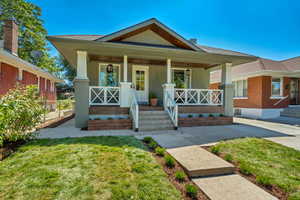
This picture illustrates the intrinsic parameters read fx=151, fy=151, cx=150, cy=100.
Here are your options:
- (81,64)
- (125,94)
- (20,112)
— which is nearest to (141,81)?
(125,94)

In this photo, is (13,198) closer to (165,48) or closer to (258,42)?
(165,48)

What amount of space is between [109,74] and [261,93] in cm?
1060

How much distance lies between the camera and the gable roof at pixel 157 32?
6.80 m

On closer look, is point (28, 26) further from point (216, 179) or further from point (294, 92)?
point (294, 92)

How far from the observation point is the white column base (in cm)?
714

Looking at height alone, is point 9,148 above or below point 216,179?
above

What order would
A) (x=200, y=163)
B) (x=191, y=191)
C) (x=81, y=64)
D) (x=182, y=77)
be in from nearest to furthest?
(x=191, y=191) → (x=200, y=163) → (x=81, y=64) → (x=182, y=77)

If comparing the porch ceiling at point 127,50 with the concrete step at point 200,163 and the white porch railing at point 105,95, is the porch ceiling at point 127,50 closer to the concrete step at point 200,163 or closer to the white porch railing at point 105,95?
the white porch railing at point 105,95

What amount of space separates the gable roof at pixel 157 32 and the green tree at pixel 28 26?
14.6 meters

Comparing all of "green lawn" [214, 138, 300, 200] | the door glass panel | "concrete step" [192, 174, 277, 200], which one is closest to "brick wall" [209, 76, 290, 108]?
"green lawn" [214, 138, 300, 200]

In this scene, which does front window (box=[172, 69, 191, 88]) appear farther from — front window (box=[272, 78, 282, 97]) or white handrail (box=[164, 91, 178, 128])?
front window (box=[272, 78, 282, 97])

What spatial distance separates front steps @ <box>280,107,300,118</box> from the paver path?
1142 cm

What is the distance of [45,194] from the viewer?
2080mm

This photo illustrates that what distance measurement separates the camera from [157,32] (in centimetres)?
763
